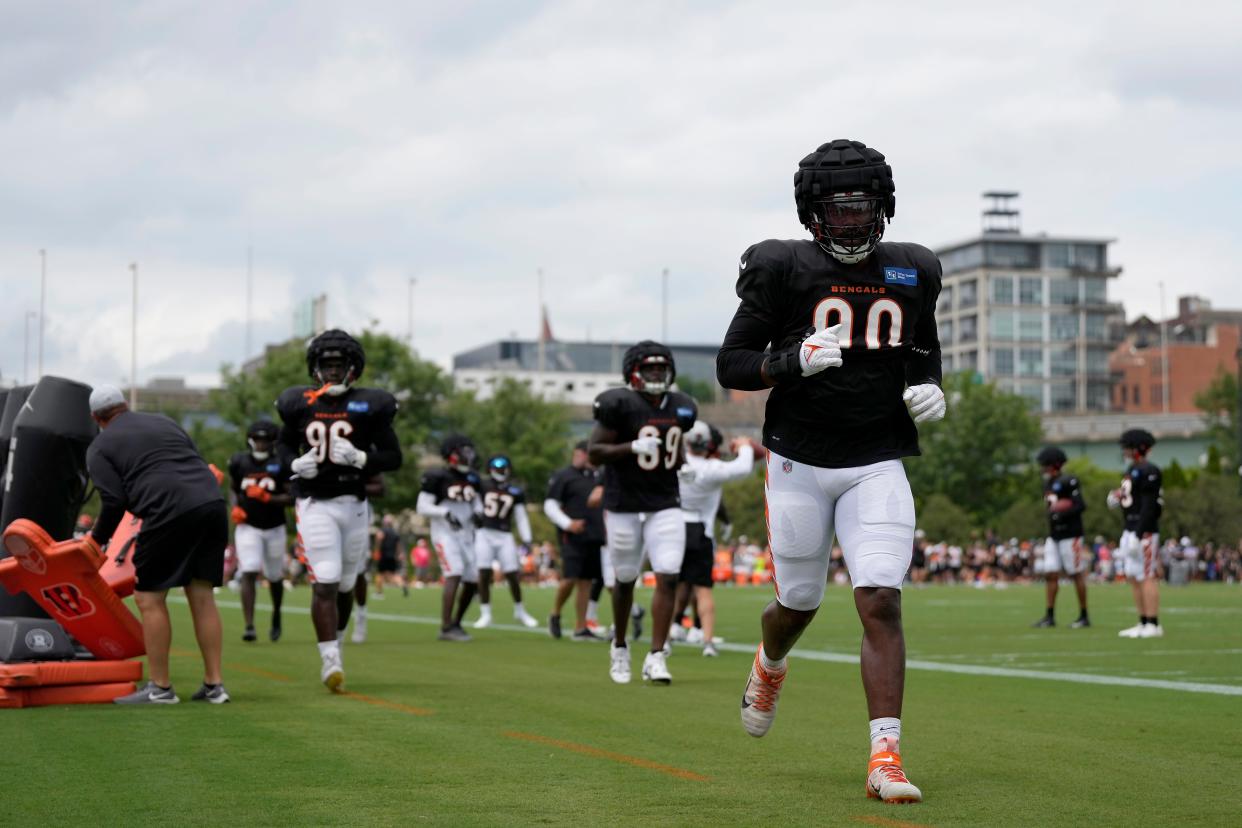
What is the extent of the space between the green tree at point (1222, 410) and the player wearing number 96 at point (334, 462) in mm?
90388

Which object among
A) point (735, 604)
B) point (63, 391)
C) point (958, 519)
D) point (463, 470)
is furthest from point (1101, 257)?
point (63, 391)

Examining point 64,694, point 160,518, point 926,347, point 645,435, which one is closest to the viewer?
point 926,347

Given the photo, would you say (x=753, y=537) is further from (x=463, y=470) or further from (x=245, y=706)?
(x=245, y=706)

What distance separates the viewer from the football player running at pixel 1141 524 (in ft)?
57.7

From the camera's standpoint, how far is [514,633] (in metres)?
18.9

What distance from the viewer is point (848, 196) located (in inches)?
249

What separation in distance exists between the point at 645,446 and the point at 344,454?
6.70 feet

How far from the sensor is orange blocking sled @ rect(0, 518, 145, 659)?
31.1 ft

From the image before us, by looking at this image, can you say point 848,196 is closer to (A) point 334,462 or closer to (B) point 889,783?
(B) point 889,783

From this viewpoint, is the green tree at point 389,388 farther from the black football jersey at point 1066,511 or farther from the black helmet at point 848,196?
the black helmet at point 848,196

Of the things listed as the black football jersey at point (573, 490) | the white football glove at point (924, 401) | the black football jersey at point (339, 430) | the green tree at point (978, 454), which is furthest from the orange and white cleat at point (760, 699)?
the green tree at point (978, 454)

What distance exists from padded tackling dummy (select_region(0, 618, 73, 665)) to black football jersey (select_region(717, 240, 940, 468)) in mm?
5160

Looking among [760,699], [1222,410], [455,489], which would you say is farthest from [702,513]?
[1222,410]

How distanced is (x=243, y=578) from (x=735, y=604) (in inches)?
508
